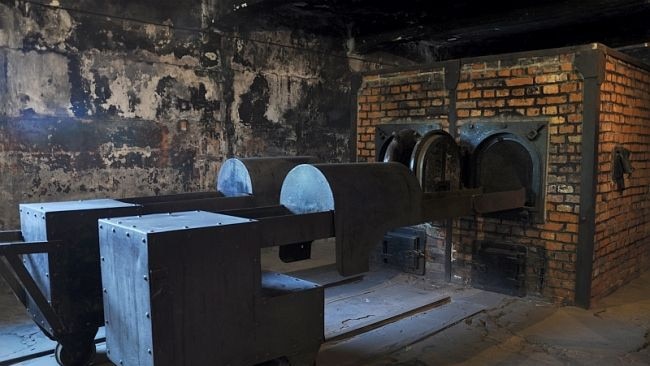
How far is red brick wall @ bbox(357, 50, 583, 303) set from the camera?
12.0ft

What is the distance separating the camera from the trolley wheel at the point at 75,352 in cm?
267

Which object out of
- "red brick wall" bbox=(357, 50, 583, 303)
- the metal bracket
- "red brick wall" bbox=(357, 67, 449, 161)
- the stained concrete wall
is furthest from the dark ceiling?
the metal bracket

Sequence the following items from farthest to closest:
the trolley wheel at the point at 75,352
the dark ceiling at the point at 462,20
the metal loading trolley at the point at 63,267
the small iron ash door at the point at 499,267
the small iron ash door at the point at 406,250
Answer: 1. the dark ceiling at the point at 462,20
2. the small iron ash door at the point at 406,250
3. the small iron ash door at the point at 499,267
4. the trolley wheel at the point at 75,352
5. the metal loading trolley at the point at 63,267

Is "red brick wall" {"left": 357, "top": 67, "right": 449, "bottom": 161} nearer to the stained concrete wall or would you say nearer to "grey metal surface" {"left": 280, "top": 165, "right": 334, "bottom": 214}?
the stained concrete wall

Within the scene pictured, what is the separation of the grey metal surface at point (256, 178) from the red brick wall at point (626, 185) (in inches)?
90.6

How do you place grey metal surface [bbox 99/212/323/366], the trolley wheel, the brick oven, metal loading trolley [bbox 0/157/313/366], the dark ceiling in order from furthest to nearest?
1. the dark ceiling
2. the brick oven
3. the trolley wheel
4. metal loading trolley [bbox 0/157/313/366]
5. grey metal surface [bbox 99/212/323/366]

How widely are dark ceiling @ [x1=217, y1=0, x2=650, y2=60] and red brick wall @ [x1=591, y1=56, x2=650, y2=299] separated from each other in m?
1.23

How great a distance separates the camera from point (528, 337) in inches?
126

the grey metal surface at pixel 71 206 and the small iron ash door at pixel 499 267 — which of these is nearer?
the grey metal surface at pixel 71 206

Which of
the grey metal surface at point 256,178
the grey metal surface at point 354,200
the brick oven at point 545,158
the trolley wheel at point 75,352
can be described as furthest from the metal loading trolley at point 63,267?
the brick oven at point 545,158

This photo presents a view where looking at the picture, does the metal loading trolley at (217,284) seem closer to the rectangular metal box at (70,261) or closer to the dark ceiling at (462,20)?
the rectangular metal box at (70,261)

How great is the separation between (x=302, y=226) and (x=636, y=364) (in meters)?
2.04

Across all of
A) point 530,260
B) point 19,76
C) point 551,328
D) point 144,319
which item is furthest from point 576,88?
point 19,76

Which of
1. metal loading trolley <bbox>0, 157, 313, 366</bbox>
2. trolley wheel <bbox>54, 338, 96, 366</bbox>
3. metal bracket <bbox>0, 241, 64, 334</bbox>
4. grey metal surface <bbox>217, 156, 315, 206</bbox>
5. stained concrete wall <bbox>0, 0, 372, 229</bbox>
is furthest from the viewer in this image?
stained concrete wall <bbox>0, 0, 372, 229</bbox>
